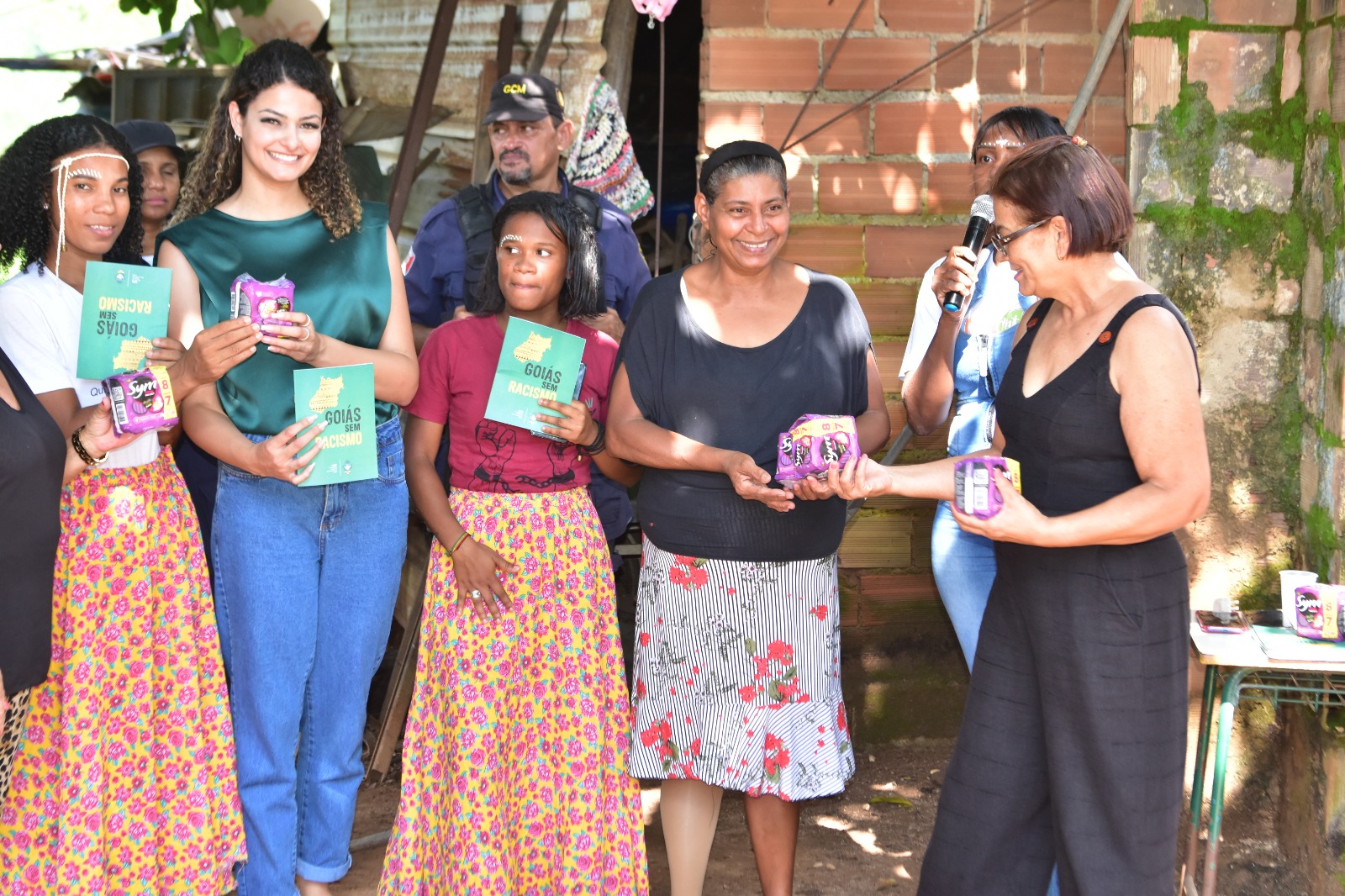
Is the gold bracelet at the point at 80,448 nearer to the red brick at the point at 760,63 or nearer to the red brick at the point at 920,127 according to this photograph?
the red brick at the point at 760,63

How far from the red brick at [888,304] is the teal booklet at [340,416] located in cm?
202

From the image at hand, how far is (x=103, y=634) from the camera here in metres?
3.10

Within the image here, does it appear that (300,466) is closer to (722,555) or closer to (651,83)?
(722,555)

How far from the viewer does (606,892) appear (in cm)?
342

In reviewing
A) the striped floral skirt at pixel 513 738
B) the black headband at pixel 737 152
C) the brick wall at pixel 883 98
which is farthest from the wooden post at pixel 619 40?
the striped floral skirt at pixel 513 738

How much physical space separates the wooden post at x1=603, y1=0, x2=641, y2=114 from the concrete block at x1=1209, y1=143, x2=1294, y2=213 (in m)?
2.52

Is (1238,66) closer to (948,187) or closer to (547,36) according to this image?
(948,187)

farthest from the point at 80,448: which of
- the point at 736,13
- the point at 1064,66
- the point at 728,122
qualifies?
the point at 1064,66

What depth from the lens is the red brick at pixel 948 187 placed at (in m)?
4.43

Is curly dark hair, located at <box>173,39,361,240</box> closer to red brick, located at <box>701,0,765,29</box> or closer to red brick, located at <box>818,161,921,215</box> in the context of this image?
red brick, located at <box>701,0,765,29</box>

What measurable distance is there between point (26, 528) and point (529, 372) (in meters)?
1.24

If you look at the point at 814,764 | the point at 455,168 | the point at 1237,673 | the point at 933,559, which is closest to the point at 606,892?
the point at 814,764

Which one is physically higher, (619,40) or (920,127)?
(619,40)

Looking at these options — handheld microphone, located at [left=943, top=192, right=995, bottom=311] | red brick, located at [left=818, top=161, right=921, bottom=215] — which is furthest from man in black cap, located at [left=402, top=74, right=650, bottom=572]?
handheld microphone, located at [left=943, top=192, right=995, bottom=311]
